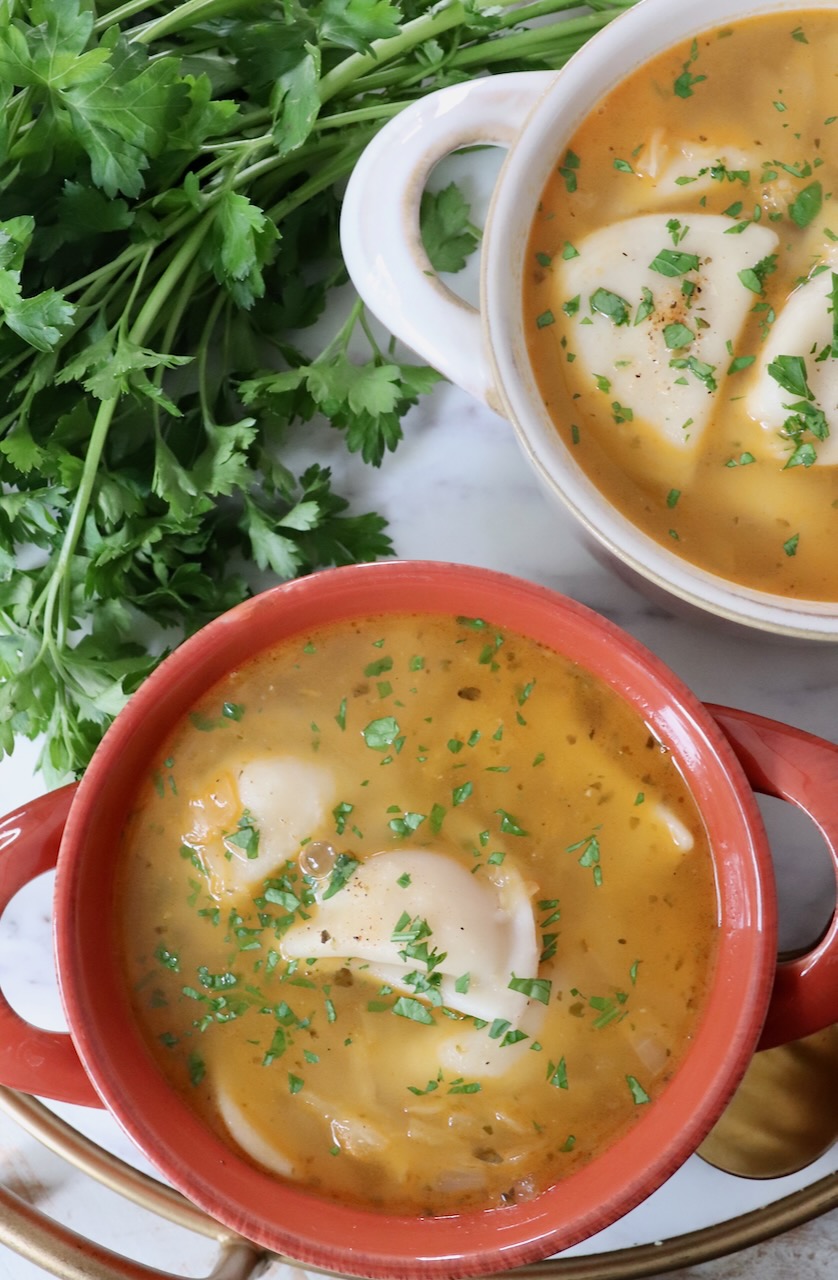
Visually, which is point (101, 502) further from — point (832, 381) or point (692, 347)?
point (832, 381)

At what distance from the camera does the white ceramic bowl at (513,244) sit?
1.35m

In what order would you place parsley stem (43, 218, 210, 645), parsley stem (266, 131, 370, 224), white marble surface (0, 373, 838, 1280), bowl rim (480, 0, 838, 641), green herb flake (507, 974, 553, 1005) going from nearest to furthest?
bowl rim (480, 0, 838, 641) → green herb flake (507, 974, 553, 1005) → parsley stem (43, 218, 210, 645) → parsley stem (266, 131, 370, 224) → white marble surface (0, 373, 838, 1280)

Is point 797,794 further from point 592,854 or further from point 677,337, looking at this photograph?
point 677,337

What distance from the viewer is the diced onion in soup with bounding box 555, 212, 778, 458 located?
139 centimetres

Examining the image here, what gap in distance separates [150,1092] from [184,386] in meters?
1.06

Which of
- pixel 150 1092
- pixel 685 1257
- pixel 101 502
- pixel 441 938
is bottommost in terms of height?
pixel 685 1257

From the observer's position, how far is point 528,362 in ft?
4.55

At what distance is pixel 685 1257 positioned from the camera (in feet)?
5.81

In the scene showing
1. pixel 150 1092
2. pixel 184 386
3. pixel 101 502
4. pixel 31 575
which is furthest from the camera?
pixel 184 386

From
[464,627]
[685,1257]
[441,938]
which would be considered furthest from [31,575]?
[685,1257]

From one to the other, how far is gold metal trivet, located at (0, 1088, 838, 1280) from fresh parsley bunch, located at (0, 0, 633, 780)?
27.3 inches

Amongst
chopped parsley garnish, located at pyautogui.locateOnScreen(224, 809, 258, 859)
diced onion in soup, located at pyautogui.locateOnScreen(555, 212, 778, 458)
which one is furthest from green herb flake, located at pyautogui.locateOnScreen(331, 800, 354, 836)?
diced onion in soup, located at pyautogui.locateOnScreen(555, 212, 778, 458)

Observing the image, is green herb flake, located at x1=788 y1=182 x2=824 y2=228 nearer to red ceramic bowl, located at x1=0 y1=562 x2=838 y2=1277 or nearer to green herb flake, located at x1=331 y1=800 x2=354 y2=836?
red ceramic bowl, located at x1=0 y1=562 x2=838 y2=1277

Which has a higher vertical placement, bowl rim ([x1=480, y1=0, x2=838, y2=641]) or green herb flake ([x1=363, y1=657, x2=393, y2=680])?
bowl rim ([x1=480, y1=0, x2=838, y2=641])
